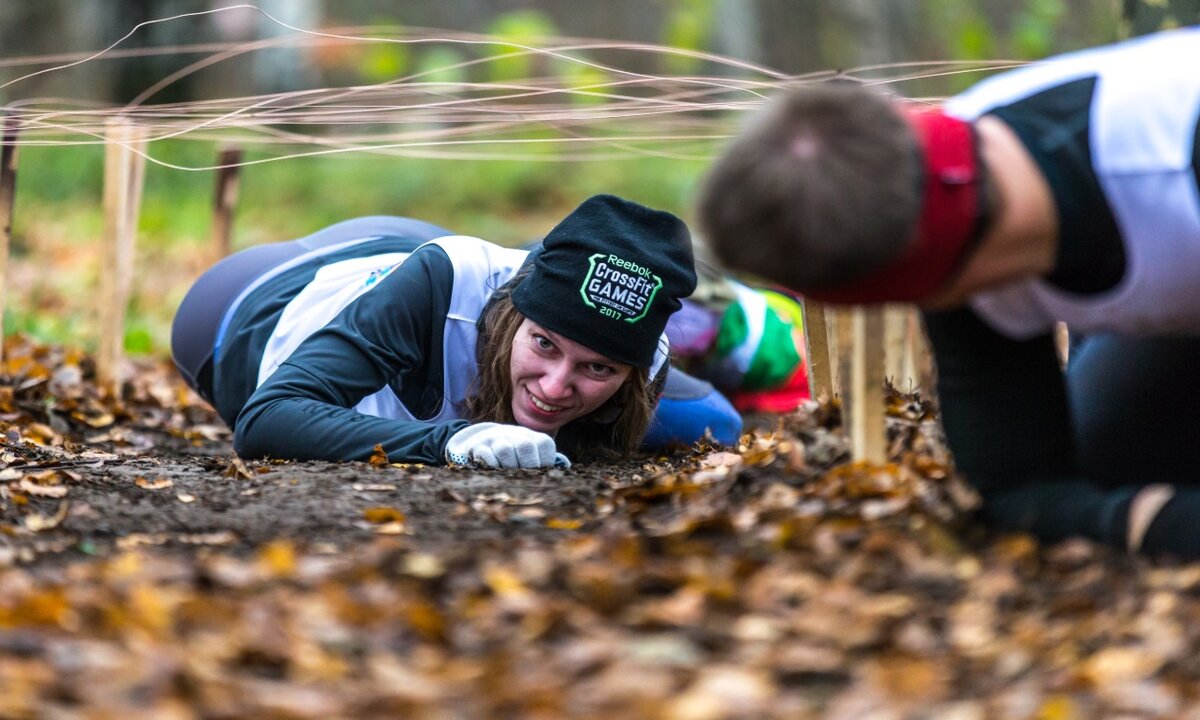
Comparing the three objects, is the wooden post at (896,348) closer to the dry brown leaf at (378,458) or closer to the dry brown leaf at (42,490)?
the dry brown leaf at (378,458)

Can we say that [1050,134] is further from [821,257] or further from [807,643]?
[807,643]

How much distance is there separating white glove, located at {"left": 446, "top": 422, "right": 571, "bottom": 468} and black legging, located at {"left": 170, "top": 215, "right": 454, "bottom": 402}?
1288 millimetres

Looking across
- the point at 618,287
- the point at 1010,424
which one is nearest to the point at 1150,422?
the point at 1010,424

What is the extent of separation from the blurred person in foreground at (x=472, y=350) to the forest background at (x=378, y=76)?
4.85 metres

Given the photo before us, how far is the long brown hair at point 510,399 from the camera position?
364 cm

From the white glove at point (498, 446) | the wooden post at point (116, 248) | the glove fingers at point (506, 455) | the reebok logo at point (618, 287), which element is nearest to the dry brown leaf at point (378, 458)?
the white glove at point (498, 446)

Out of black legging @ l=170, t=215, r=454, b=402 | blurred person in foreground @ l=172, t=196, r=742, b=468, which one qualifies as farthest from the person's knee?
→ black legging @ l=170, t=215, r=454, b=402

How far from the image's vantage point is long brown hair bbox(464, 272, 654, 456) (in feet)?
12.0

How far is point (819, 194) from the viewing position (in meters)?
1.79

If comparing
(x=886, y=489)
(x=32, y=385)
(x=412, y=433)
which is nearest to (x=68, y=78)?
(x=32, y=385)

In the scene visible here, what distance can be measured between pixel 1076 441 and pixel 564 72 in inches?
486

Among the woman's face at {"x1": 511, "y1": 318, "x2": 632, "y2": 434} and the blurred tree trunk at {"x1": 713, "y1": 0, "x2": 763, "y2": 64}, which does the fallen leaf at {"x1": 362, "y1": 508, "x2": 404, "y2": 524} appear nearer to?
the woman's face at {"x1": 511, "y1": 318, "x2": 632, "y2": 434}

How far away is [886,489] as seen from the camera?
2.38 metres

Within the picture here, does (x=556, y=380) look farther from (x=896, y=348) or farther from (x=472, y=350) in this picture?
(x=896, y=348)
